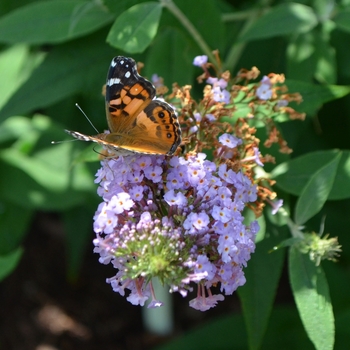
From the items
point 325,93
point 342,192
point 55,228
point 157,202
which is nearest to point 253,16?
point 325,93

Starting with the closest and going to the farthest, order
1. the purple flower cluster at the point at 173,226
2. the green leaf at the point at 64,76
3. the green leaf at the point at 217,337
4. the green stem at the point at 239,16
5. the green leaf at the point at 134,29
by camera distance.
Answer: the purple flower cluster at the point at 173,226 → the green leaf at the point at 134,29 → the green leaf at the point at 64,76 → the green stem at the point at 239,16 → the green leaf at the point at 217,337

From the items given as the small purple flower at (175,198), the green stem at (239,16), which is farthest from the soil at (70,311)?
the small purple flower at (175,198)

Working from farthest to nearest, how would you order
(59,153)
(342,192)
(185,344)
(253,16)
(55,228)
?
1. (55,228)
2. (185,344)
3. (59,153)
4. (253,16)
5. (342,192)

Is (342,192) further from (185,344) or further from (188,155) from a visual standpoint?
(185,344)

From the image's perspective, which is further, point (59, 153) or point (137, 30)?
point (59, 153)

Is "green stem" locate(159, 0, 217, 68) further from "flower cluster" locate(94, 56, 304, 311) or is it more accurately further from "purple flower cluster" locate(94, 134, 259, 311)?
"purple flower cluster" locate(94, 134, 259, 311)

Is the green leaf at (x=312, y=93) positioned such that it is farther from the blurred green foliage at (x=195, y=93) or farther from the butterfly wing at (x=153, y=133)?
the butterfly wing at (x=153, y=133)

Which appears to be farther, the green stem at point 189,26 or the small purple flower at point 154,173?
the green stem at point 189,26
